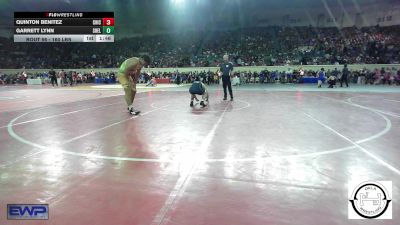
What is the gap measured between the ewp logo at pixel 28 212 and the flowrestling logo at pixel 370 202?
10.4 feet

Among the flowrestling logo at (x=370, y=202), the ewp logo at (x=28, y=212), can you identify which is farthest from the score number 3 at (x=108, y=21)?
the flowrestling logo at (x=370, y=202)

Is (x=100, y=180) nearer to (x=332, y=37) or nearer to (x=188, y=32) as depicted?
(x=332, y=37)

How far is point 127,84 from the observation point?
11.2 metres

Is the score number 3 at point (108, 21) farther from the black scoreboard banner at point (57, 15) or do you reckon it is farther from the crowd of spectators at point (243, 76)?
the crowd of spectators at point (243, 76)

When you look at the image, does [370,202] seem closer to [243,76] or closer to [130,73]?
[130,73]

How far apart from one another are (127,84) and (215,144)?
553cm

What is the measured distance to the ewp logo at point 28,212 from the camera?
3.44 metres

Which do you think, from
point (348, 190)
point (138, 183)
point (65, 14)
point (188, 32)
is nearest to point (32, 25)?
point (65, 14)
